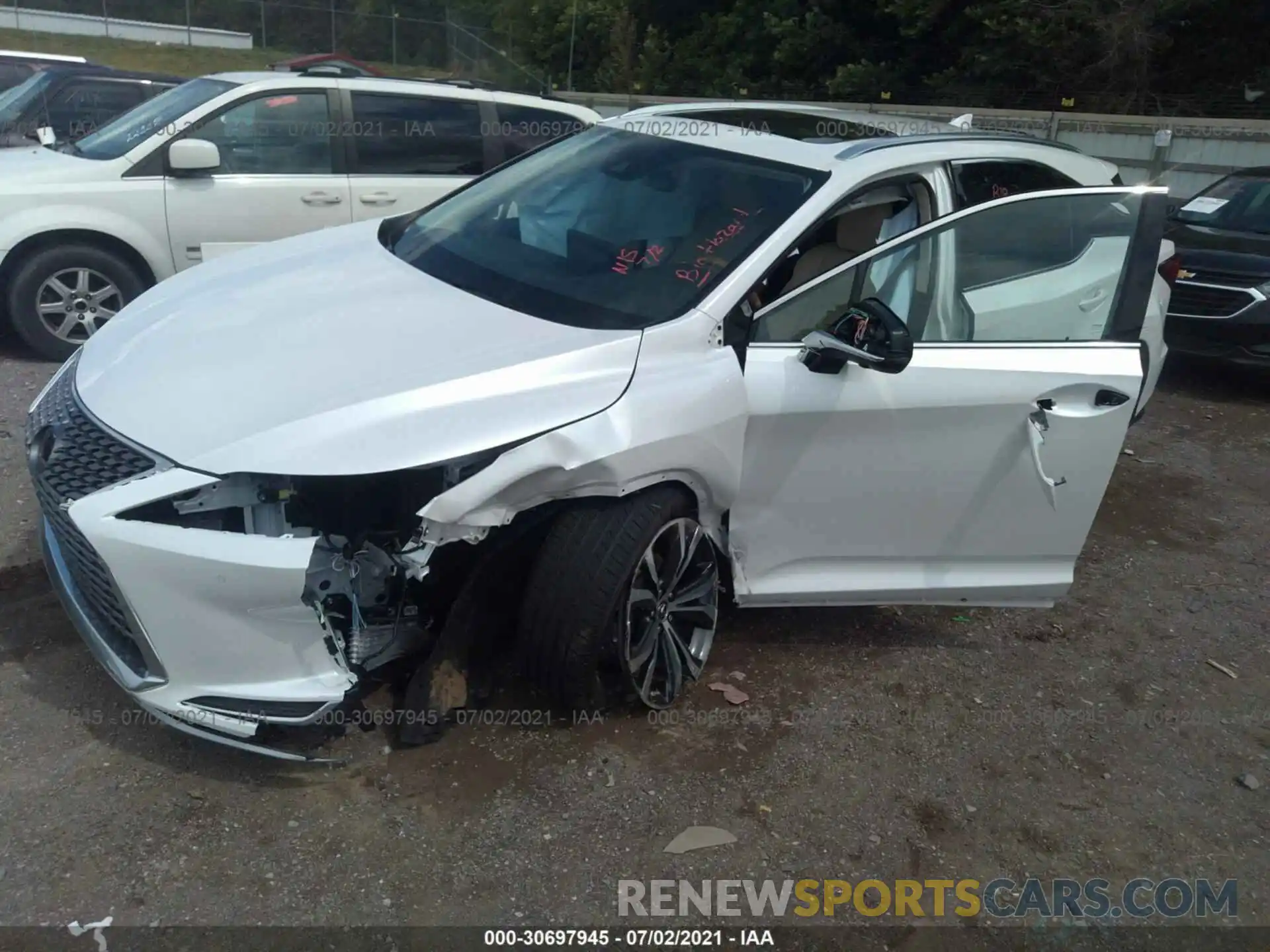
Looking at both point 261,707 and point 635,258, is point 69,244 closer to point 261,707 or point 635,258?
point 635,258

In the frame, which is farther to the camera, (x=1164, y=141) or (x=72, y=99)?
(x=1164, y=141)

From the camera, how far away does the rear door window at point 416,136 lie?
658 centimetres

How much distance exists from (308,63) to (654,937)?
7260 mm

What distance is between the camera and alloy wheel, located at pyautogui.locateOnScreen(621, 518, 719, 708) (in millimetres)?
3143

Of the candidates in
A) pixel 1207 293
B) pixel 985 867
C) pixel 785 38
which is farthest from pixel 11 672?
pixel 785 38

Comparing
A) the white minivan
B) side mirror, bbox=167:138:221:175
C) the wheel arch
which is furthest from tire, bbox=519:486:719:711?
the wheel arch

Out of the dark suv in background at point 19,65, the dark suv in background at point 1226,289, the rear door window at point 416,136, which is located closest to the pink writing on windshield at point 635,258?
the rear door window at point 416,136

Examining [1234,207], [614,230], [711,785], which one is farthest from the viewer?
[1234,207]

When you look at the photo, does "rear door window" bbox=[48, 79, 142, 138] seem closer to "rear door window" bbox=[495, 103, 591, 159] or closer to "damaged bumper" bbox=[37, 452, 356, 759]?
"rear door window" bbox=[495, 103, 591, 159]

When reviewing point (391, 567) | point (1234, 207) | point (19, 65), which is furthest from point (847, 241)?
point (19, 65)

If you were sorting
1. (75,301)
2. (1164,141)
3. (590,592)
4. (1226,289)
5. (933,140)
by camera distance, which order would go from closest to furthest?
(590,592) → (933,140) → (75,301) → (1226,289) → (1164,141)

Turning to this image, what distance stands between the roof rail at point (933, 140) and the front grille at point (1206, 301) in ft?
12.4

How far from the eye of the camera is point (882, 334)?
3150 millimetres

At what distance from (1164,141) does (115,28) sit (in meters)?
32.9
